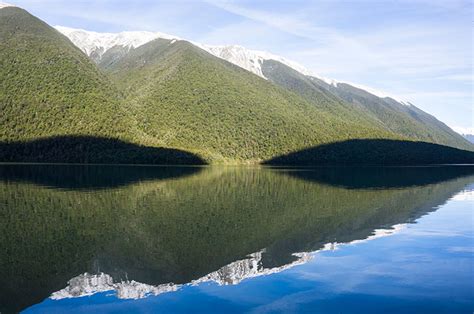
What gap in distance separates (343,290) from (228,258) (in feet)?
24.9

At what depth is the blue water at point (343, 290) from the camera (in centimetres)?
1917

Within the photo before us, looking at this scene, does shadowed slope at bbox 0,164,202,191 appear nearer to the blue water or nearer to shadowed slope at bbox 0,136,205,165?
the blue water

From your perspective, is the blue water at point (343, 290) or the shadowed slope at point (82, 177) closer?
the blue water at point (343, 290)

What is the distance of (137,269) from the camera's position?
81.5 ft

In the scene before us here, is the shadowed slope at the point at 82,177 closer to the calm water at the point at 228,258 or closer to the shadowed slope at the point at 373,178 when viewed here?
the calm water at the point at 228,258

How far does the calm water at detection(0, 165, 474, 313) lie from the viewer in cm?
2002

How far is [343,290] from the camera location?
859 inches

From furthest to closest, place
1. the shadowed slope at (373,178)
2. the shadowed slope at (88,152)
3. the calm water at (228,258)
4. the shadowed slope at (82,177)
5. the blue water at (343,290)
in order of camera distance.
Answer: the shadowed slope at (88,152) → the shadowed slope at (373,178) → the shadowed slope at (82,177) → the calm water at (228,258) → the blue water at (343,290)

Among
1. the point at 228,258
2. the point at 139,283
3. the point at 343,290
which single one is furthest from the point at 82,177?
the point at 343,290

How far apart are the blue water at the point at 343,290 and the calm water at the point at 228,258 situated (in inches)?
2.6

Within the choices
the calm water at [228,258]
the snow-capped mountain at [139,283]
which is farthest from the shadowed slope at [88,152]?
the snow-capped mountain at [139,283]

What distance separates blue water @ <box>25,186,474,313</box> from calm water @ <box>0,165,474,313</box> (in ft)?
0.22

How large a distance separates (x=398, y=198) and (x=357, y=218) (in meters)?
21.7

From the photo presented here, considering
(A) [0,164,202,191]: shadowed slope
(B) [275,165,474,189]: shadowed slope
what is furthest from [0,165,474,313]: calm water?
(B) [275,165,474,189]: shadowed slope
